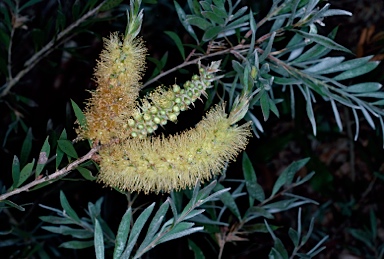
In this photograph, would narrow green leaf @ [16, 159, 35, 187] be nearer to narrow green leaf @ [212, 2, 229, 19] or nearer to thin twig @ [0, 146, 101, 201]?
thin twig @ [0, 146, 101, 201]

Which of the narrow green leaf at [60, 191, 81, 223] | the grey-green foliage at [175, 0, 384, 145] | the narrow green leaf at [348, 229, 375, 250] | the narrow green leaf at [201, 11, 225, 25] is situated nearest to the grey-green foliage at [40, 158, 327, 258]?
the narrow green leaf at [60, 191, 81, 223]

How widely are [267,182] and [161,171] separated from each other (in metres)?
1.22

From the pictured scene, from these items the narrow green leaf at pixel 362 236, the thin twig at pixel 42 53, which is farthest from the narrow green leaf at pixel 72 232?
the narrow green leaf at pixel 362 236

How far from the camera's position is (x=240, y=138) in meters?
0.76

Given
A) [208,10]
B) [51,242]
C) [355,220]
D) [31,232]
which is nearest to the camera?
[208,10]

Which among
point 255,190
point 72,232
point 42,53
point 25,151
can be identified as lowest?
point 255,190

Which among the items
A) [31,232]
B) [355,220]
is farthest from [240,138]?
[355,220]

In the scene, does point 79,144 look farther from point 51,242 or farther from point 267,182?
point 267,182

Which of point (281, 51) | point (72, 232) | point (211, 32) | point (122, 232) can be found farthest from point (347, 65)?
point (72, 232)

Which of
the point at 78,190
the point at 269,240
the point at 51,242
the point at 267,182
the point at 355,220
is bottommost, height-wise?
the point at 355,220

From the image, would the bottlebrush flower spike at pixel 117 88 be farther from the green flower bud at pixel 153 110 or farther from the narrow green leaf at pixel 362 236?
the narrow green leaf at pixel 362 236

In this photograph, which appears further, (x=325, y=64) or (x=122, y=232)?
(x=325, y=64)

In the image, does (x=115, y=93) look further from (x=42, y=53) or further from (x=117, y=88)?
(x=42, y=53)

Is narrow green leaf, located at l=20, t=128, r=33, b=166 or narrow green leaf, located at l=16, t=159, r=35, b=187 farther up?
narrow green leaf, located at l=20, t=128, r=33, b=166
